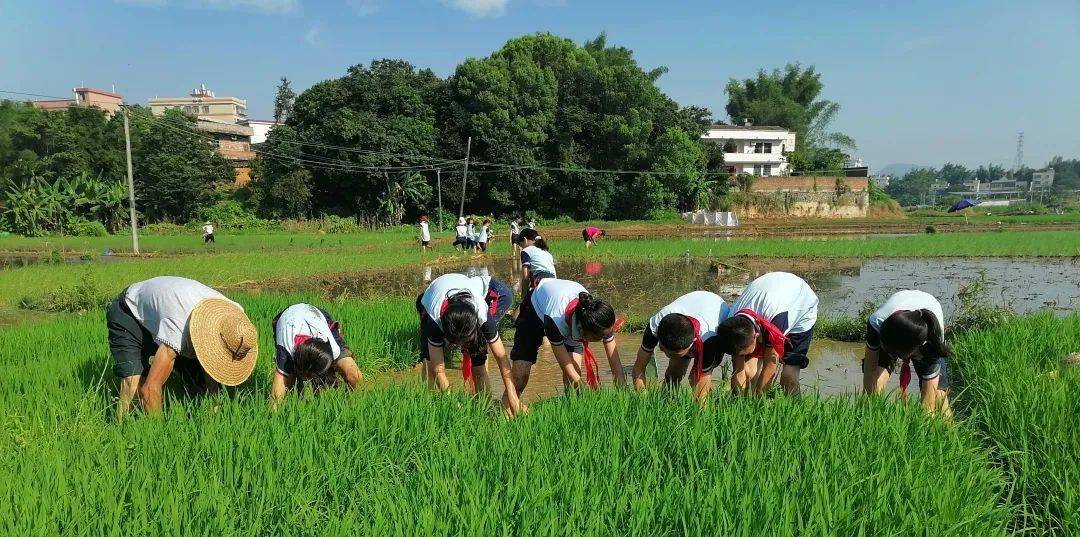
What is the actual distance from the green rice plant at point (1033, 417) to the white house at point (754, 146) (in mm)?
46633

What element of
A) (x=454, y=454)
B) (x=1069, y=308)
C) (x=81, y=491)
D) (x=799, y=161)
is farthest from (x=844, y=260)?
(x=799, y=161)

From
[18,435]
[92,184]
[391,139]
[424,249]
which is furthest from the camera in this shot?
[391,139]

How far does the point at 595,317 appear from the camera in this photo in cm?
355

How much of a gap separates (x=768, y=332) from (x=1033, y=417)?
1323 millimetres

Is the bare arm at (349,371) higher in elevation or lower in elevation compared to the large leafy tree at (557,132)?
lower

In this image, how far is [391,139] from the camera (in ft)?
107

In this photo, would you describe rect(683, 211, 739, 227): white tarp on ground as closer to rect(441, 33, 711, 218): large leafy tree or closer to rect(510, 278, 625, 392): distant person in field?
rect(441, 33, 711, 218): large leafy tree

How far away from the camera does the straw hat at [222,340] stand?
3535 mm

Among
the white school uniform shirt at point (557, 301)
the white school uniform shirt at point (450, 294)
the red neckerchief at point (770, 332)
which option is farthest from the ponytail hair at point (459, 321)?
the red neckerchief at point (770, 332)

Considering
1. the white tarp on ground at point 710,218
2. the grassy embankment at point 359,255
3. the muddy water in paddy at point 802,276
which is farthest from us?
the white tarp on ground at point 710,218

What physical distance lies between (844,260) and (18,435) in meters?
16.8

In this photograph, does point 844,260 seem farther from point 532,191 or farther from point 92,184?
point 92,184

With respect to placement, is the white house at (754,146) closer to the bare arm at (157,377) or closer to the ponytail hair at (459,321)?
the ponytail hair at (459,321)

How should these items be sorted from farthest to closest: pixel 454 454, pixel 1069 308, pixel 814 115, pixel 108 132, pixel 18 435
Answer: pixel 814 115 → pixel 108 132 → pixel 1069 308 → pixel 18 435 → pixel 454 454
